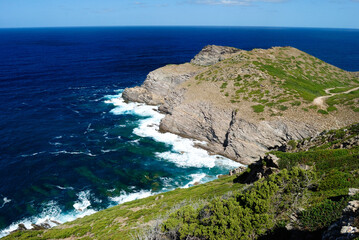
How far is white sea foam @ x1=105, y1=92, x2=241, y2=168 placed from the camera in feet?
163

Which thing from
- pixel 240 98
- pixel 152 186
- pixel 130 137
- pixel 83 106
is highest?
pixel 240 98

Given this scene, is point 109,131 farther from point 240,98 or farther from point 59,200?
point 240,98

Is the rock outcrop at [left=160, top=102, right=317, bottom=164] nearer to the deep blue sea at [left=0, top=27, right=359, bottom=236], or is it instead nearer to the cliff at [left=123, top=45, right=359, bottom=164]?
the cliff at [left=123, top=45, right=359, bottom=164]

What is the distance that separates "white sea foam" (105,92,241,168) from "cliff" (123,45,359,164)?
2.42 metres

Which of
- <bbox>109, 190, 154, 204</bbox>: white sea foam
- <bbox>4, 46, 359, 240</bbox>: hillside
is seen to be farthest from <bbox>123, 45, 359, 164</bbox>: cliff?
<bbox>109, 190, 154, 204</bbox>: white sea foam

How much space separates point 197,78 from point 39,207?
178 ft

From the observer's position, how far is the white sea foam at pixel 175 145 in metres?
49.8

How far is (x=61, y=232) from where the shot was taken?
1048 inches

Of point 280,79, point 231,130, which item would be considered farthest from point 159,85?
point 280,79

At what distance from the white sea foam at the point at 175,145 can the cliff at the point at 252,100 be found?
2.42 m

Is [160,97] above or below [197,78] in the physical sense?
below

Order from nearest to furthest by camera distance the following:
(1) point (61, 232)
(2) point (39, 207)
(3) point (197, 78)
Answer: (1) point (61, 232) → (2) point (39, 207) → (3) point (197, 78)

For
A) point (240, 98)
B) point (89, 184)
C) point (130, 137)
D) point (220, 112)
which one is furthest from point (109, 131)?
point (240, 98)

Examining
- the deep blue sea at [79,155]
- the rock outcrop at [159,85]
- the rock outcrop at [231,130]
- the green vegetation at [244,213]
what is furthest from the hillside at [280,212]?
the rock outcrop at [159,85]
